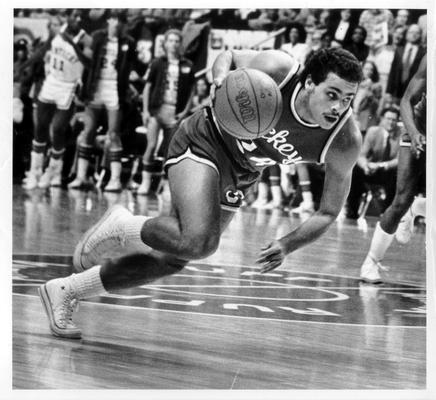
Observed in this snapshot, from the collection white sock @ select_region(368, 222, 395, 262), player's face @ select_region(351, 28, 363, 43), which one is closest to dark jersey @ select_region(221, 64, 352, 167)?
player's face @ select_region(351, 28, 363, 43)

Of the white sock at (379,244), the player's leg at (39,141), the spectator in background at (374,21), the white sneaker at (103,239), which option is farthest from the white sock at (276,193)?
the white sneaker at (103,239)

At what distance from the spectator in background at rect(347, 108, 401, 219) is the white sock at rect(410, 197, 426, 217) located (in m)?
0.27

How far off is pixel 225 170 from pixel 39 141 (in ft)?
3.73

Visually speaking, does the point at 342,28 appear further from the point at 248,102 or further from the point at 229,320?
the point at 229,320

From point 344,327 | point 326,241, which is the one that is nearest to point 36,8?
point 344,327

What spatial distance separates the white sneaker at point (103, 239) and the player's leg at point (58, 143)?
73cm

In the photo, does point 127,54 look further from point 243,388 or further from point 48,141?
point 243,388

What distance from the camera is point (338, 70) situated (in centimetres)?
364

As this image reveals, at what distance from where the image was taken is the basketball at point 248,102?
11.6 feet

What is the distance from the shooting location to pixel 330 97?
3625 mm

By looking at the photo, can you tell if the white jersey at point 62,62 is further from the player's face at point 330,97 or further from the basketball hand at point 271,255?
the basketball hand at point 271,255

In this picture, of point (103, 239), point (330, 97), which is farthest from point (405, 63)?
point (103, 239)
